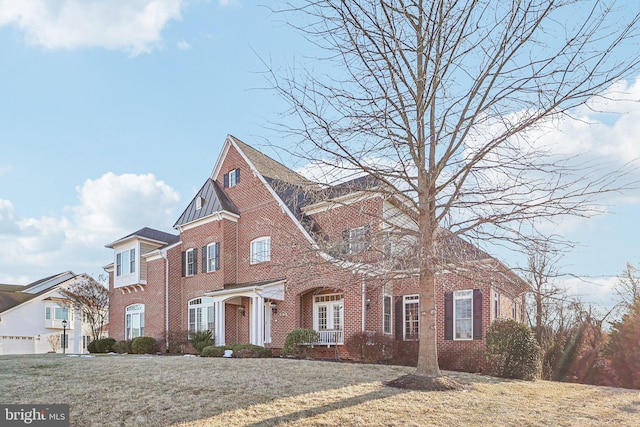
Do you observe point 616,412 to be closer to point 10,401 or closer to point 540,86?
point 540,86

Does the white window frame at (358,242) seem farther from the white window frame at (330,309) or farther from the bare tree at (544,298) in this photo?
the white window frame at (330,309)

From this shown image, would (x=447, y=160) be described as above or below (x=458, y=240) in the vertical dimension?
above

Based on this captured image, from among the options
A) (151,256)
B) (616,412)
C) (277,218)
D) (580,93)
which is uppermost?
(580,93)

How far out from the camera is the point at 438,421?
7.88 m

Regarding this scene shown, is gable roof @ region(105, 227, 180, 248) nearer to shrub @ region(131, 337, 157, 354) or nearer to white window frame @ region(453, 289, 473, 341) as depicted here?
shrub @ region(131, 337, 157, 354)

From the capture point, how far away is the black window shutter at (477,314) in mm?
17283

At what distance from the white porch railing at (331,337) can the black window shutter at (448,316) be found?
379 cm

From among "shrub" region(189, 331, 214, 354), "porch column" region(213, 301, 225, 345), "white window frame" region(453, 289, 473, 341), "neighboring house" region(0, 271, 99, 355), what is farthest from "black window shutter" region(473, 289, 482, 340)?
"neighboring house" region(0, 271, 99, 355)

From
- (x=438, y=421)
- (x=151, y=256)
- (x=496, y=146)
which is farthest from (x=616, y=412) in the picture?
(x=151, y=256)

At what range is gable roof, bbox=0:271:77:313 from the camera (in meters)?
43.5

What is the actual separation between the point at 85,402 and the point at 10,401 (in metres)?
1.71

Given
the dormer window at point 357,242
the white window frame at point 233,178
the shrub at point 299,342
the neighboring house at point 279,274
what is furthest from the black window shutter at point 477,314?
the white window frame at point 233,178

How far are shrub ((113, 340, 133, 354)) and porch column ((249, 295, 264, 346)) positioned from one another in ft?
28.6

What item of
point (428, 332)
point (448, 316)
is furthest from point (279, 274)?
point (428, 332)
